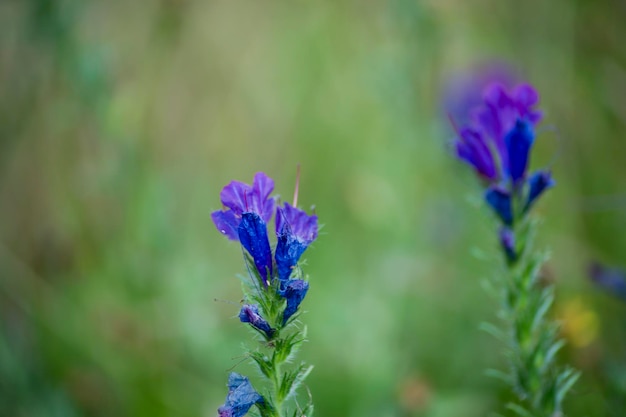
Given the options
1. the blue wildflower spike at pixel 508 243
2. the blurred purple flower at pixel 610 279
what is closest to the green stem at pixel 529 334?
the blue wildflower spike at pixel 508 243

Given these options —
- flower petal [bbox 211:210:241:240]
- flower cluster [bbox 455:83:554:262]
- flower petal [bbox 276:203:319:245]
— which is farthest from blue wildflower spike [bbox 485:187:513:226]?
flower petal [bbox 211:210:241:240]

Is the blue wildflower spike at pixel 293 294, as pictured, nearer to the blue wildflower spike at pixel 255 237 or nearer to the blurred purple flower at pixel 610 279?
the blue wildflower spike at pixel 255 237

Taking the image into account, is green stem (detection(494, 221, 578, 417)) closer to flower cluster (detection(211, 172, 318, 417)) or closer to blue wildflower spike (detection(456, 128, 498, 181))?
blue wildflower spike (detection(456, 128, 498, 181))

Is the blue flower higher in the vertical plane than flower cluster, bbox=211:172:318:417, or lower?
higher

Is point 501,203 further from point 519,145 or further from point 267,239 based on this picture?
point 267,239

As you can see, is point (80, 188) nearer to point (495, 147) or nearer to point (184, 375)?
point (184, 375)

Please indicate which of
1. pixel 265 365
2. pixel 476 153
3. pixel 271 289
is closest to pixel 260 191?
pixel 271 289
